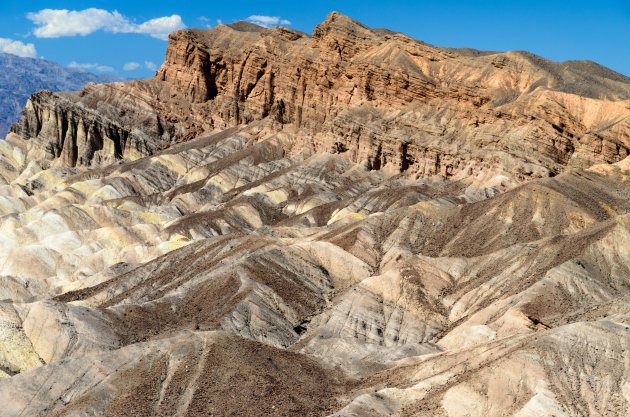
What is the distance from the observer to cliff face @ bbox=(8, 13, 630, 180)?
110125mm

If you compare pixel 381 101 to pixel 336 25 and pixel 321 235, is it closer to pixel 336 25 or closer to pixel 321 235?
pixel 336 25

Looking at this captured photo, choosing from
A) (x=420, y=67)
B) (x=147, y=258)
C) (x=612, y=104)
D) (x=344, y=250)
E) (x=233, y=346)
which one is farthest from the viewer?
(x=420, y=67)

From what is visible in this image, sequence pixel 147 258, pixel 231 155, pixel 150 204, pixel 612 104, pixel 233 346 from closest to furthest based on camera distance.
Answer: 1. pixel 233 346
2. pixel 147 258
3. pixel 612 104
4. pixel 150 204
5. pixel 231 155

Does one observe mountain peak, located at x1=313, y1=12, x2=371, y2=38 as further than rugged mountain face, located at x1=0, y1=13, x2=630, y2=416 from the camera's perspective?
Yes

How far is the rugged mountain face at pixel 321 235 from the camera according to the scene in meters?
46.2

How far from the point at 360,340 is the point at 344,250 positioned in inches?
725

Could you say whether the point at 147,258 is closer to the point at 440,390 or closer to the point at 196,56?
the point at 440,390

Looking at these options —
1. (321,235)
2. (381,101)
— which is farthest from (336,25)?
(321,235)

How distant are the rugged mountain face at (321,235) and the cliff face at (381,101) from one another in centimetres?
43

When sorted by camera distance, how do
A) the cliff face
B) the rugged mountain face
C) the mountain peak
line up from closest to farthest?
the rugged mountain face < the cliff face < the mountain peak

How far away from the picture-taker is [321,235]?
88.9 meters

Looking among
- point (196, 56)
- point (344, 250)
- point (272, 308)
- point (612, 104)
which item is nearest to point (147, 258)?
point (344, 250)

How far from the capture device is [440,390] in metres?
43.3

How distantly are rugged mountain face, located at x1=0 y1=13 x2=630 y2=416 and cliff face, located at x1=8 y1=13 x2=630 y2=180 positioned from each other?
429 millimetres
